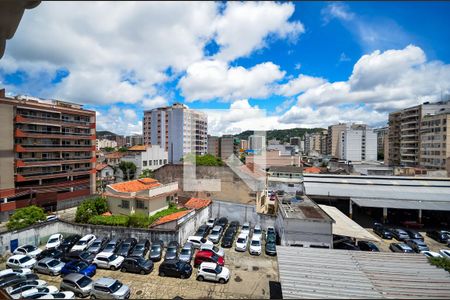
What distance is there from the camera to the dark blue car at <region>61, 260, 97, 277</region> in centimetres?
1026

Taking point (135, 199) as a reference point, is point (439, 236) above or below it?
below

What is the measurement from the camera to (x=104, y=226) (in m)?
14.0

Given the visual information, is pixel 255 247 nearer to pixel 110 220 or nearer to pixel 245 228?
pixel 245 228

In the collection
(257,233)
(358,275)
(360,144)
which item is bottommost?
(257,233)

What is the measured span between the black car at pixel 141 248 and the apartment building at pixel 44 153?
14.3 m

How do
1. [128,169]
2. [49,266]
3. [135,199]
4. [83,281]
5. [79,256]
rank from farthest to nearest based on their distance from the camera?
[128,169], [135,199], [79,256], [49,266], [83,281]

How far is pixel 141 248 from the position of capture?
484 inches

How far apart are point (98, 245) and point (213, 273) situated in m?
6.95

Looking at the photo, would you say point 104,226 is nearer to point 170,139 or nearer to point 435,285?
point 435,285

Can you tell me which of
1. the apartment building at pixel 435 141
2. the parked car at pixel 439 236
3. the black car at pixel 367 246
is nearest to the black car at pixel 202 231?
the black car at pixel 367 246

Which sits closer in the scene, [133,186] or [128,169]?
[133,186]

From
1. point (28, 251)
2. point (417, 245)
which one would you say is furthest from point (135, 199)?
point (417, 245)

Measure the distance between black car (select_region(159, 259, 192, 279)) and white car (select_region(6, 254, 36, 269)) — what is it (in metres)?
6.25

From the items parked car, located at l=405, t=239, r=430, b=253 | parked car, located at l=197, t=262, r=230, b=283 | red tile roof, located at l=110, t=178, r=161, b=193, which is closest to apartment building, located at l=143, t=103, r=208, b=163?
red tile roof, located at l=110, t=178, r=161, b=193
